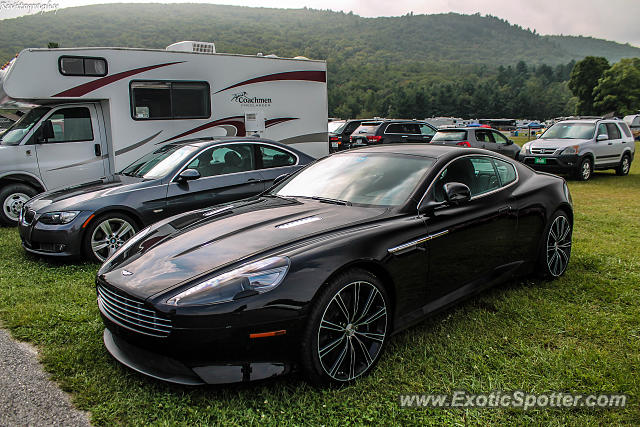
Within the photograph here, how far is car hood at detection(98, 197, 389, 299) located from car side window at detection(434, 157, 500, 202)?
1.97 feet

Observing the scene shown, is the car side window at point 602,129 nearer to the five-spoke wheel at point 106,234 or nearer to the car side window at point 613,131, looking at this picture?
the car side window at point 613,131

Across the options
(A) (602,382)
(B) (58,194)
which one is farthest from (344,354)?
(B) (58,194)

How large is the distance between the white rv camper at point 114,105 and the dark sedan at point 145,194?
2254 millimetres

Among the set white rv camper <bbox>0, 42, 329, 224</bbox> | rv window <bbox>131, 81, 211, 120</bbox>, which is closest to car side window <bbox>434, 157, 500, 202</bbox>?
white rv camper <bbox>0, 42, 329, 224</bbox>

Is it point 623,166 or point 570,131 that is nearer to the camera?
point 570,131

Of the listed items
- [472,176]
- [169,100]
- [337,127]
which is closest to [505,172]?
[472,176]

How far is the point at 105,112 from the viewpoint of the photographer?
8328 millimetres

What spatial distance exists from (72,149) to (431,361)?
723 centimetres

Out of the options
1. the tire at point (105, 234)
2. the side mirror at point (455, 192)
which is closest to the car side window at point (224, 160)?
the tire at point (105, 234)

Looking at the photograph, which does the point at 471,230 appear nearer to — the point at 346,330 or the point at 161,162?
the point at 346,330

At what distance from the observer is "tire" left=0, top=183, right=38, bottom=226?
7688 mm

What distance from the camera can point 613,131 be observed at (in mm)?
14742

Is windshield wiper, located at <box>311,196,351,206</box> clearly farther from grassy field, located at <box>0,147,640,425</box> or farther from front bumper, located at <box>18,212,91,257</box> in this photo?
front bumper, located at <box>18,212,91,257</box>

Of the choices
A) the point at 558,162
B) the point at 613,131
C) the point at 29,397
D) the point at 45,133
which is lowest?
the point at 558,162
